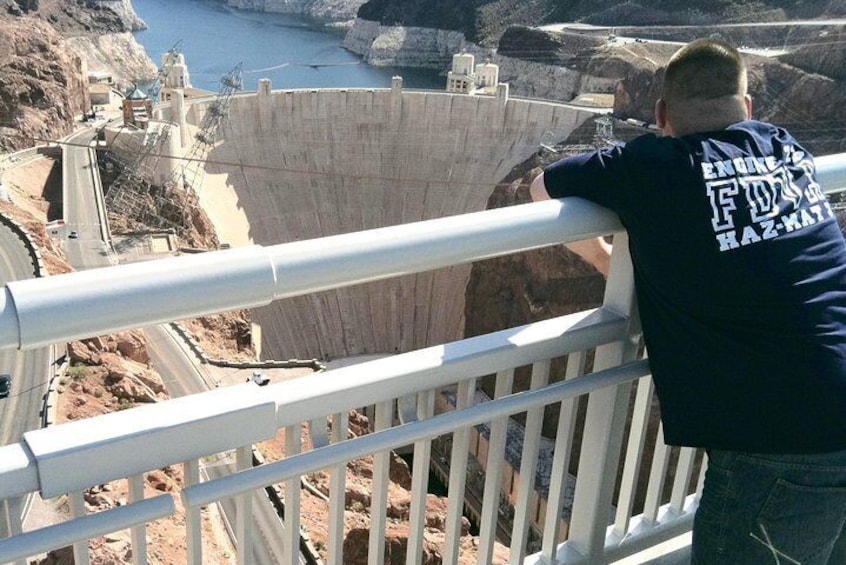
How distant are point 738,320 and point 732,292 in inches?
2.6

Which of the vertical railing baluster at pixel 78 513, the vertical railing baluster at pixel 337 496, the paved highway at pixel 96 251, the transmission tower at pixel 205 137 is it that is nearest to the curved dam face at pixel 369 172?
the transmission tower at pixel 205 137

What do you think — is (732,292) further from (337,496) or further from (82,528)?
(82,528)

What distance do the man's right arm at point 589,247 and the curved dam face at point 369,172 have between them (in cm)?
2572

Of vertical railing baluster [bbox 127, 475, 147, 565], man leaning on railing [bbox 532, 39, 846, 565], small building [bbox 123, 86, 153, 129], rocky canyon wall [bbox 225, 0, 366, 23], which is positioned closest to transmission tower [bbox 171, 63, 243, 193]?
small building [bbox 123, 86, 153, 129]

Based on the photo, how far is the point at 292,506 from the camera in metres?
1.81

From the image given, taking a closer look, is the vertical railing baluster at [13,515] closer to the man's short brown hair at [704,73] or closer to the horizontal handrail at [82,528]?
the horizontal handrail at [82,528]

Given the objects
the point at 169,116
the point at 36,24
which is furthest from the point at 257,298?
the point at 36,24

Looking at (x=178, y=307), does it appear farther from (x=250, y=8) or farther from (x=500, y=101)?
(x=250, y=8)

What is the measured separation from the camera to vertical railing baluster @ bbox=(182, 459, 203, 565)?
163 centimetres

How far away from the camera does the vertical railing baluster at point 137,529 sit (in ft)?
5.20

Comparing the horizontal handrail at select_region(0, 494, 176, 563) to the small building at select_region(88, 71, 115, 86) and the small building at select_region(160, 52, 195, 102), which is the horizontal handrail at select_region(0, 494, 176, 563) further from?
the small building at select_region(88, 71, 115, 86)

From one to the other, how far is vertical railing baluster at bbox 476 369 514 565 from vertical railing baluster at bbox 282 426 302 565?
49 centimetres

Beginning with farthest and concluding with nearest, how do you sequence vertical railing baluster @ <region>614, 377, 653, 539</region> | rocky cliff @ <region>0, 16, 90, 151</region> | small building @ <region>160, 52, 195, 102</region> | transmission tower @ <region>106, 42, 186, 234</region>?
small building @ <region>160, 52, 195, 102</region> → rocky cliff @ <region>0, 16, 90, 151</region> → transmission tower @ <region>106, 42, 186, 234</region> → vertical railing baluster @ <region>614, 377, 653, 539</region>

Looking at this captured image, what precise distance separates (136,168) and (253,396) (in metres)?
27.7
